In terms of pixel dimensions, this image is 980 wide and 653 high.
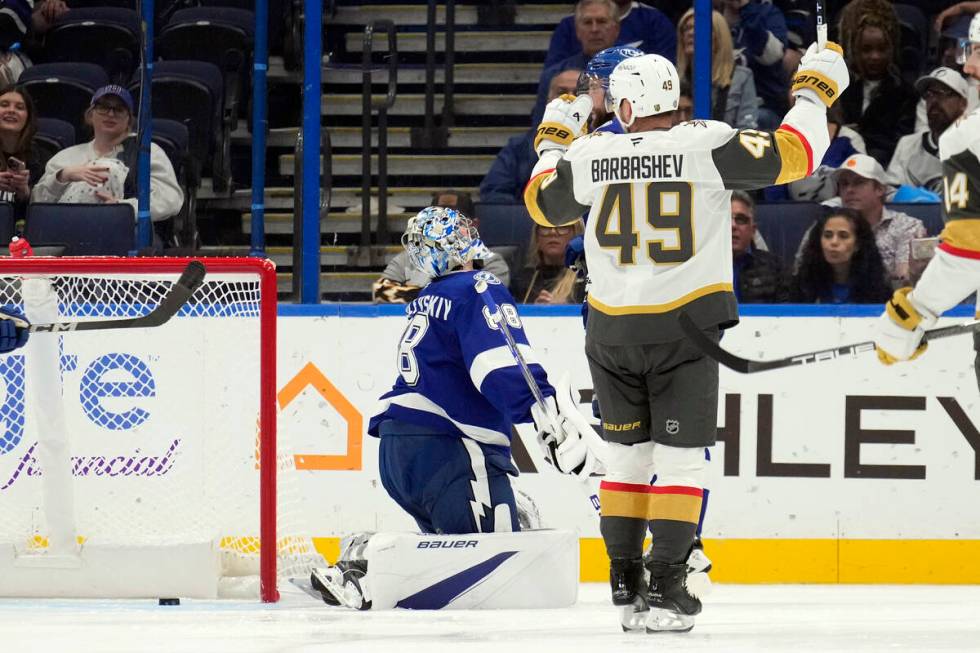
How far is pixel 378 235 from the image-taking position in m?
5.00

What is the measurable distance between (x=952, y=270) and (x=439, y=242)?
51.4 inches

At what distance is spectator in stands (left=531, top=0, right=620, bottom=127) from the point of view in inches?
200

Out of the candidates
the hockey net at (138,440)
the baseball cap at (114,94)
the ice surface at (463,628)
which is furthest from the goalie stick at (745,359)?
the baseball cap at (114,94)

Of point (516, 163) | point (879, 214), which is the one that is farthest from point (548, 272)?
point (879, 214)

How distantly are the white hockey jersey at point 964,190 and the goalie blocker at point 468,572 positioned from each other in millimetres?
1214

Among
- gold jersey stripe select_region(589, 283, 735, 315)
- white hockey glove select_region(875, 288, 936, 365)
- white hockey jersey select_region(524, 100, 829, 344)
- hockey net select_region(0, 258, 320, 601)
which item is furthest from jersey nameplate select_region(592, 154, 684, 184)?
hockey net select_region(0, 258, 320, 601)

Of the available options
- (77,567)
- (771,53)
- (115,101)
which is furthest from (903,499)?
(115,101)

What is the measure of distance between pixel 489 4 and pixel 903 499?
80.7 inches

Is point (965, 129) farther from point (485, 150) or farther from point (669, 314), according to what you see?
point (485, 150)

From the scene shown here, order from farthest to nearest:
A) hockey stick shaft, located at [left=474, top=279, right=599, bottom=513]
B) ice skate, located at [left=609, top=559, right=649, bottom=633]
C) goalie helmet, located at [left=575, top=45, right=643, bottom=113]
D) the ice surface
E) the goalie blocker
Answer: goalie helmet, located at [left=575, top=45, right=643, bottom=113] < the goalie blocker < hockey stick shaft, located at [left=474, top=279, right=599, bottom=513] < ice skate, located at [left=609, top=559, right=649, bottom=633] < the ice surface

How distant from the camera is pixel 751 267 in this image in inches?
186

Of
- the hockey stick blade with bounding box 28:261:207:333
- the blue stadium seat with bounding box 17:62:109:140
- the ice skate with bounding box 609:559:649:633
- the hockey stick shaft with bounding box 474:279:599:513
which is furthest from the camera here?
the blue stadium seat with bounding box 17:62:109:140

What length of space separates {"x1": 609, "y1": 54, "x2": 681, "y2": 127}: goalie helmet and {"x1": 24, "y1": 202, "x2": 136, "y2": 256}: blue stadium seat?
2130mm

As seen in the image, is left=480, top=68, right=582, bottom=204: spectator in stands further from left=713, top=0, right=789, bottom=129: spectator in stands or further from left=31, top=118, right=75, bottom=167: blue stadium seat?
left=31, top=118, right=75, bottom=167: blue stadium seat
